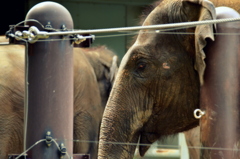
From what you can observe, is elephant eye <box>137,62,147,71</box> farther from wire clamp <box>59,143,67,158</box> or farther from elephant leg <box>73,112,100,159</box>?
elephant leg <box>73,112,100,159</box>

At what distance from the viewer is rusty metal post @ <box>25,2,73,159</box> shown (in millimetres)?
2395

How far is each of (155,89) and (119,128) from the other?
0.89 ft

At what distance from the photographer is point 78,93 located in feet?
20.5

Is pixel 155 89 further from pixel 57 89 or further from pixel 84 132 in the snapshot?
pixel 84 132

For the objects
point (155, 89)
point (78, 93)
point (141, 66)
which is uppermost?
point (141, 66)

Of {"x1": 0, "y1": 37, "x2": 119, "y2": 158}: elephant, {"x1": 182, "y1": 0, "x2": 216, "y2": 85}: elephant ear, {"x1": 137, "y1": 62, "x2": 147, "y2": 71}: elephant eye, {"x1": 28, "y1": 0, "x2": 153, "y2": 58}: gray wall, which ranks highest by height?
{"x1": 28, "y1": 0, "x2": 153, "y2": 58}: gray wall

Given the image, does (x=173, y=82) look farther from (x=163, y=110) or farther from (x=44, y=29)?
(x=44, y=29)

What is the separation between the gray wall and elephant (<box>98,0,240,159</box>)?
454 centimetres

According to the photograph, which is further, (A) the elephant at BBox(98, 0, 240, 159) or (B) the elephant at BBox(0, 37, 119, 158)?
(B) the elephant at BBox(0, 37, 119, 158)

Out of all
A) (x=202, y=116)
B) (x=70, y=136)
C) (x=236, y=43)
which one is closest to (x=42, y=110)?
(x=70, y=136)

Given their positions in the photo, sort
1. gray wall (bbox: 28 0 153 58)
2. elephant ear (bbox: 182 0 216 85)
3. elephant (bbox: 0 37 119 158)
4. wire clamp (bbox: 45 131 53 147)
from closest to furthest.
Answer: wire clamp (bbox: 45 131 53 147), elephant ear (bbox: 182 0 216 85), elephant (bbox: 0 37 119 158), gray wall (bbox: 28 0 153 58)

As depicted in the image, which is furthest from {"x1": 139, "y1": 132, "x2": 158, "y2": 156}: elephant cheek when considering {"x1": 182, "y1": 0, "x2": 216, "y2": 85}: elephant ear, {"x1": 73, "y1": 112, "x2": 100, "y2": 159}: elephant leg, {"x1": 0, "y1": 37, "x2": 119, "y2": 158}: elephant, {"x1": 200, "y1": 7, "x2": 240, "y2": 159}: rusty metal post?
{"x1": 73, "y1": 112, "x2": 100, "y2": 159}: elephant leg

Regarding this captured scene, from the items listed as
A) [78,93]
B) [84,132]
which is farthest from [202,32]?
[84,132]

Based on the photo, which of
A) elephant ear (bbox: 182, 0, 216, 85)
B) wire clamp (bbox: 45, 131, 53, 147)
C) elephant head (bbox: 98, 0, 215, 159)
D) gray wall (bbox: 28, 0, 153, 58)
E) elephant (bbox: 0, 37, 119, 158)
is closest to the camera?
wire clamp (bbox: 45, 131, 53, 147)
